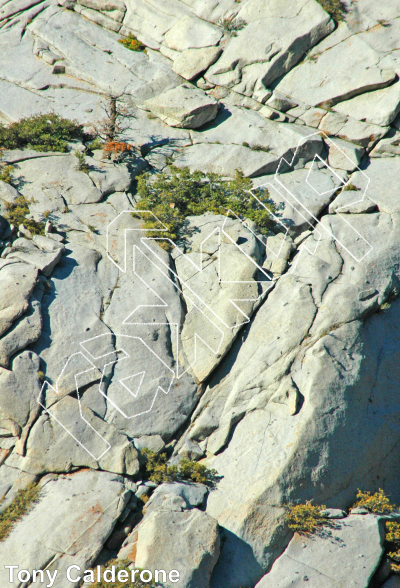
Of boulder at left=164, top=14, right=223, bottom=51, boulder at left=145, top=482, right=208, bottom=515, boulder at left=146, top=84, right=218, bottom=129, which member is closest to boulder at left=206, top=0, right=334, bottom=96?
boulder at left=164, top=14, right=223, bottom=51

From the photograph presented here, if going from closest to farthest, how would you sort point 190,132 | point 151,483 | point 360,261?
point 151,483 → point 360,261 → point 190,132

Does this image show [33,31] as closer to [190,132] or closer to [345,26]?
[190,132]

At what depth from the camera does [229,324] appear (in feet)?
54.7

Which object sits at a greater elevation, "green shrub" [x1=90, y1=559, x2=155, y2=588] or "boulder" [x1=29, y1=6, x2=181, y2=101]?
"boulder" [x1=29, y1=6, x2=181, y2=101]

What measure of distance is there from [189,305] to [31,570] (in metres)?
9.63

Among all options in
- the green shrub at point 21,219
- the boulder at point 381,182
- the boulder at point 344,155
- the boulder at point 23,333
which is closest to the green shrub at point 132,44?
the boulder at point 344,155

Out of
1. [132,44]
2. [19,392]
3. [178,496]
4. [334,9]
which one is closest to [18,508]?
[19,392]

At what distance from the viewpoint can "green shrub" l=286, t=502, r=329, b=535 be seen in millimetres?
14000

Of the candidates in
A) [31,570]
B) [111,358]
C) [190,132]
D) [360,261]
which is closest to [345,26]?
[190,132]

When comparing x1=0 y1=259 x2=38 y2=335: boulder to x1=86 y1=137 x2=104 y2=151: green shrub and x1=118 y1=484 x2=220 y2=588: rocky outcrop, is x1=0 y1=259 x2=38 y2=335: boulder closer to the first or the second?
x1=118 y1=484 x2=220 y2=588: rocky outcrop

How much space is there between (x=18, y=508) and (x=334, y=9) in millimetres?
26763

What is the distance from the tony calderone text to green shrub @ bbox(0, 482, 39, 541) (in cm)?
104

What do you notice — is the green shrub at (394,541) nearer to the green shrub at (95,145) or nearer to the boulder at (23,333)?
the boulder at (23,333)

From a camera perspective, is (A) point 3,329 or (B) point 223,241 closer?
(A) point 3,329
